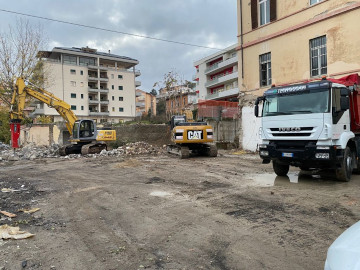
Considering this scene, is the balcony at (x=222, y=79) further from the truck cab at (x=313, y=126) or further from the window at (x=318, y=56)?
the truck cab at (x=313, y=126)

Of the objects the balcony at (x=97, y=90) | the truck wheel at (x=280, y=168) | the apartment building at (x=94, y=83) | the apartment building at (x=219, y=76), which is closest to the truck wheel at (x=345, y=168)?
the truck wheel at (x=280, y=168)

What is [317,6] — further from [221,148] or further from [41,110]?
[41,110]

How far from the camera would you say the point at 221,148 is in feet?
69.2

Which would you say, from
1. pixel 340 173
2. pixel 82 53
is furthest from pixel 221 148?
pixel 82 53

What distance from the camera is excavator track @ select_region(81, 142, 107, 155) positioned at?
18992 millimetres

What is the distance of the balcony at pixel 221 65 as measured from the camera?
51.1 metres

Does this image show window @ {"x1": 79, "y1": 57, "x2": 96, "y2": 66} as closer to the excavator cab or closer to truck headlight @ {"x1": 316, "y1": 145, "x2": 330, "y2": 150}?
the excavator cab

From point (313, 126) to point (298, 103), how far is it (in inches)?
33.7

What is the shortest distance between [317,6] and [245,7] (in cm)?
538

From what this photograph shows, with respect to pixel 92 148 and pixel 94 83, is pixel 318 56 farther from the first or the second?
pixel 94 83

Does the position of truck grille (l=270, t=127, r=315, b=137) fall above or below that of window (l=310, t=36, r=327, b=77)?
below

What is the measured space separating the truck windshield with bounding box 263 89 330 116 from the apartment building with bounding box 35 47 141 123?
52527mm

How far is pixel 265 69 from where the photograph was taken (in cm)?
1878

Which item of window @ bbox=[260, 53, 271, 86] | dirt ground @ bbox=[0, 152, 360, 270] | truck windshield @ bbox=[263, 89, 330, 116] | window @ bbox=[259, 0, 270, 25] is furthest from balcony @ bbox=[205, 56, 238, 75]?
dirt ground @ bbox=[0, 152, 360, 270]
